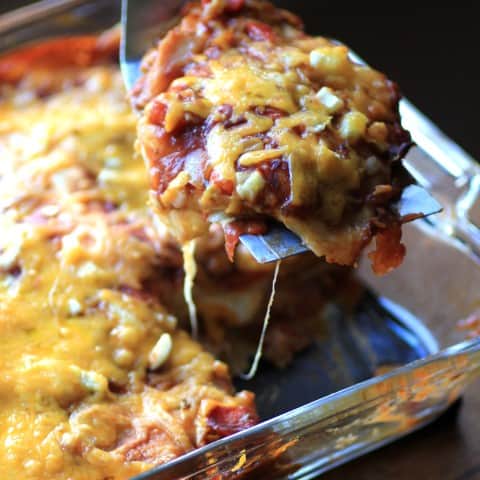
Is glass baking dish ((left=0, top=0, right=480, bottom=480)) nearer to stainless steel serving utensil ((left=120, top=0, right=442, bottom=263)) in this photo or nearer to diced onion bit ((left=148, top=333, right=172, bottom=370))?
diced onion bit ((left=148, top=333, right=172, bottom=370))

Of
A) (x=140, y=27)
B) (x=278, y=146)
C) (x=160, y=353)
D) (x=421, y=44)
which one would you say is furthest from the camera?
(x=421, y=44)

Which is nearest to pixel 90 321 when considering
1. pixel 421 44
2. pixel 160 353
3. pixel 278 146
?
pixel 160 353

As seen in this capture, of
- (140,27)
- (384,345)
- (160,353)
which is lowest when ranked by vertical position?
(384,345)

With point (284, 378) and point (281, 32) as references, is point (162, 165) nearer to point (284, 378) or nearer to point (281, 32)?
point (281, 32)

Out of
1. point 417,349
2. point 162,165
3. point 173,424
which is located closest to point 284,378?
point 417,349

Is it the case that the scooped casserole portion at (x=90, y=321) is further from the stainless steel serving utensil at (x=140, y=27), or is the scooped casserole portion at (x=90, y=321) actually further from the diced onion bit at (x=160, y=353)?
the stainless steel serving utensil at (x=140, y=27)

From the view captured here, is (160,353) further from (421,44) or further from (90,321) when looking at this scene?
(421,44)
